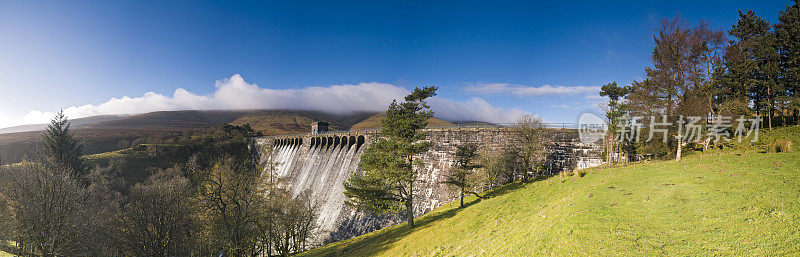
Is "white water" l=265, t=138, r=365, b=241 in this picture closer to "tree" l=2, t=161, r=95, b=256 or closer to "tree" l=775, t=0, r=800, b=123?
"tree" l=2, t=161, r=95, b=256

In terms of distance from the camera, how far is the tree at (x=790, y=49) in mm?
30062

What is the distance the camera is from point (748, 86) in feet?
105

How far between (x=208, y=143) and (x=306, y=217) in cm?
7969

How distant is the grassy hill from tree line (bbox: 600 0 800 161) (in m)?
9.40

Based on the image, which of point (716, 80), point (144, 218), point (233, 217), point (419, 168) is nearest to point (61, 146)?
point (144, 218)

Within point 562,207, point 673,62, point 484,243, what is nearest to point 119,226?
point 484,243

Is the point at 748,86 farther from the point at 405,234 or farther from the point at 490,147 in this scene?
the point at 405,234

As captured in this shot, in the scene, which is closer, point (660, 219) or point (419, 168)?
point (660, 219)

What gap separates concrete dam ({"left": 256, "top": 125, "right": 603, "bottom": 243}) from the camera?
105 feet

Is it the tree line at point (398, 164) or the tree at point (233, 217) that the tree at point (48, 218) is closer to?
the tree at point (233, 217)

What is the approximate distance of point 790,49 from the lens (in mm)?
31297

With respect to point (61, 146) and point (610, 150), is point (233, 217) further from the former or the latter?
point (61, 146)

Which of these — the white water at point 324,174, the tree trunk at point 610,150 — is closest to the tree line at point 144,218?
the white water at point 324,174

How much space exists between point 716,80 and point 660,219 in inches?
1350
